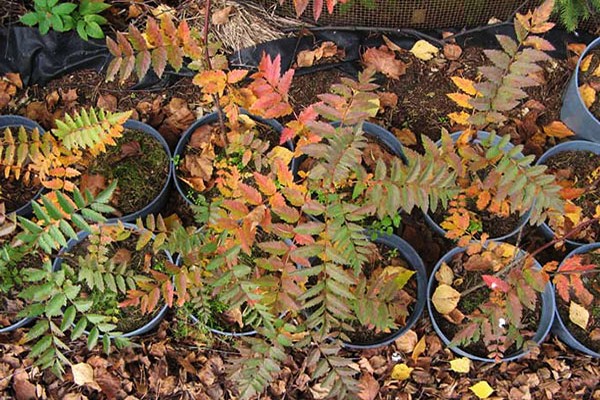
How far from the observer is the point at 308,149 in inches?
66.1

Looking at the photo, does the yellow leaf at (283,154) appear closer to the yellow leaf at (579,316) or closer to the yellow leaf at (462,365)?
the yellow leaf at (462,365)

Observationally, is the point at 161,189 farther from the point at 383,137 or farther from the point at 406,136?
the point at 406,136

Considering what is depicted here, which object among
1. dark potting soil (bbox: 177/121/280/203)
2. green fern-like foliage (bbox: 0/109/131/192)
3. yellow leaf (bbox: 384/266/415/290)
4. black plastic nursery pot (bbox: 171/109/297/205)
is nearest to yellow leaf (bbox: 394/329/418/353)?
yellow leaf (bbox: 384/266/415/290)

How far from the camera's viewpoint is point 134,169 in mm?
2576

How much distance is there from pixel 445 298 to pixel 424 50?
1320mm

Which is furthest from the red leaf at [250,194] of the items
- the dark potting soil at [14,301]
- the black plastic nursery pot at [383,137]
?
the dark potting soil at [14,301]

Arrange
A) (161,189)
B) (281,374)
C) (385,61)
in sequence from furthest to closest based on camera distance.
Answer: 1. (385,61)
2. (161,189)
3. (281,374)

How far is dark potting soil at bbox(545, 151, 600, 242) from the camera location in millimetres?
2547

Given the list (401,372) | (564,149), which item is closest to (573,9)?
(564,149)

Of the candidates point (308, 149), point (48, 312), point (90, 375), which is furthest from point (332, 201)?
point (90, 375)

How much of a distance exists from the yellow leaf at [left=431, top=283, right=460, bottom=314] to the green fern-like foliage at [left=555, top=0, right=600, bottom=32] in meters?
1.44

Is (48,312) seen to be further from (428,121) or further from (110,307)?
(428,121)

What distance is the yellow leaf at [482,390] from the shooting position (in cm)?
239

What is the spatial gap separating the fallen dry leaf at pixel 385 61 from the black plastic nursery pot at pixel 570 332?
1.20m
